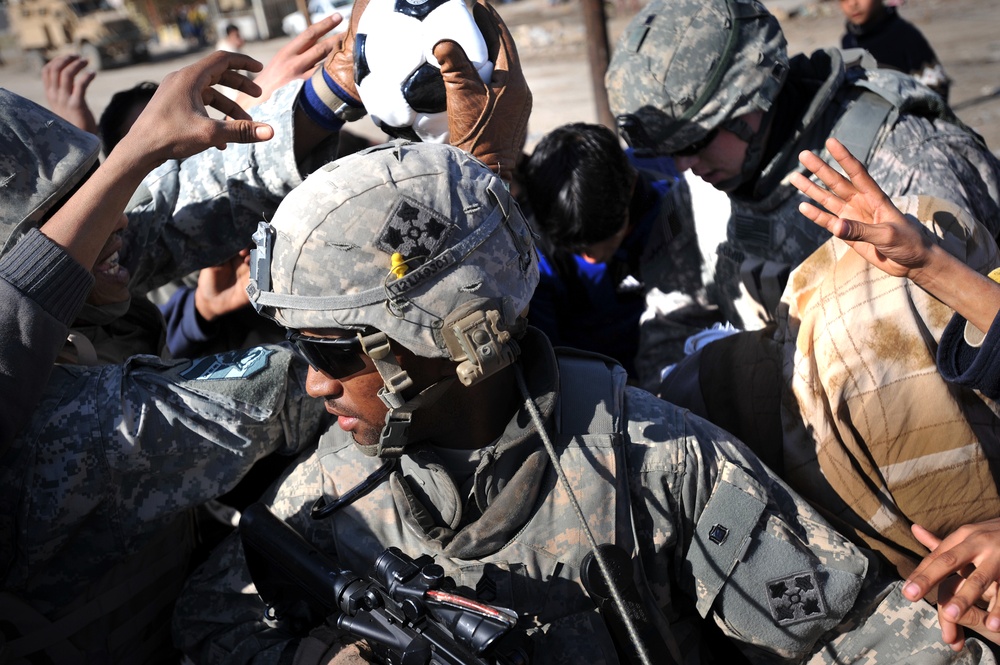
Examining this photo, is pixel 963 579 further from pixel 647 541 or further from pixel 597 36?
pixel 597 36

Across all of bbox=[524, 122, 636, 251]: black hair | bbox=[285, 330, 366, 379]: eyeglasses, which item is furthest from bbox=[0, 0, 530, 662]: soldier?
bbox=[524, 122, 636, 251]: black hair

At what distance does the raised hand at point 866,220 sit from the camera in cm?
198

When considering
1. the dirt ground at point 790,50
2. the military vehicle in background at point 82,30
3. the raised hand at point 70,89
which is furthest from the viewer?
the military vehicle in background at point 82,30

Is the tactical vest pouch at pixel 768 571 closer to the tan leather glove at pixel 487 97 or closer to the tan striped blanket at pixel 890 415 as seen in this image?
the tan striped blanket at pixel 890 415

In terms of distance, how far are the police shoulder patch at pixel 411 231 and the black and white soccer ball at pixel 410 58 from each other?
745 mm

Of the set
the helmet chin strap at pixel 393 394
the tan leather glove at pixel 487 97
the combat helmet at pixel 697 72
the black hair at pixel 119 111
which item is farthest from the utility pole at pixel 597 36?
the helmet chin strap at pixel 393 394

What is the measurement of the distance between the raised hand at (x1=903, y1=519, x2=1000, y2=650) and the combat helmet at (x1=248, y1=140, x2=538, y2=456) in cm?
111

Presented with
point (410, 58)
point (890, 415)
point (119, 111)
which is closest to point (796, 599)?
point (890, 415)

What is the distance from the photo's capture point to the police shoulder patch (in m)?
1.86

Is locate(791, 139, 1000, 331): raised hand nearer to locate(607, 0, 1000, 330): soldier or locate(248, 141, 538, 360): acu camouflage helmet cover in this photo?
locate(248, 141, 538, 360): acu camouflage helmet cover

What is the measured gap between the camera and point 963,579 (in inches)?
79.8

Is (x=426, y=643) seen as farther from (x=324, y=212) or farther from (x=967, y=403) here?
(x=967, y=403)

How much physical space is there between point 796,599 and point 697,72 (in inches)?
83.1

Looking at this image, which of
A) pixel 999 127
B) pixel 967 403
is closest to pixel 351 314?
pixel 967 403
